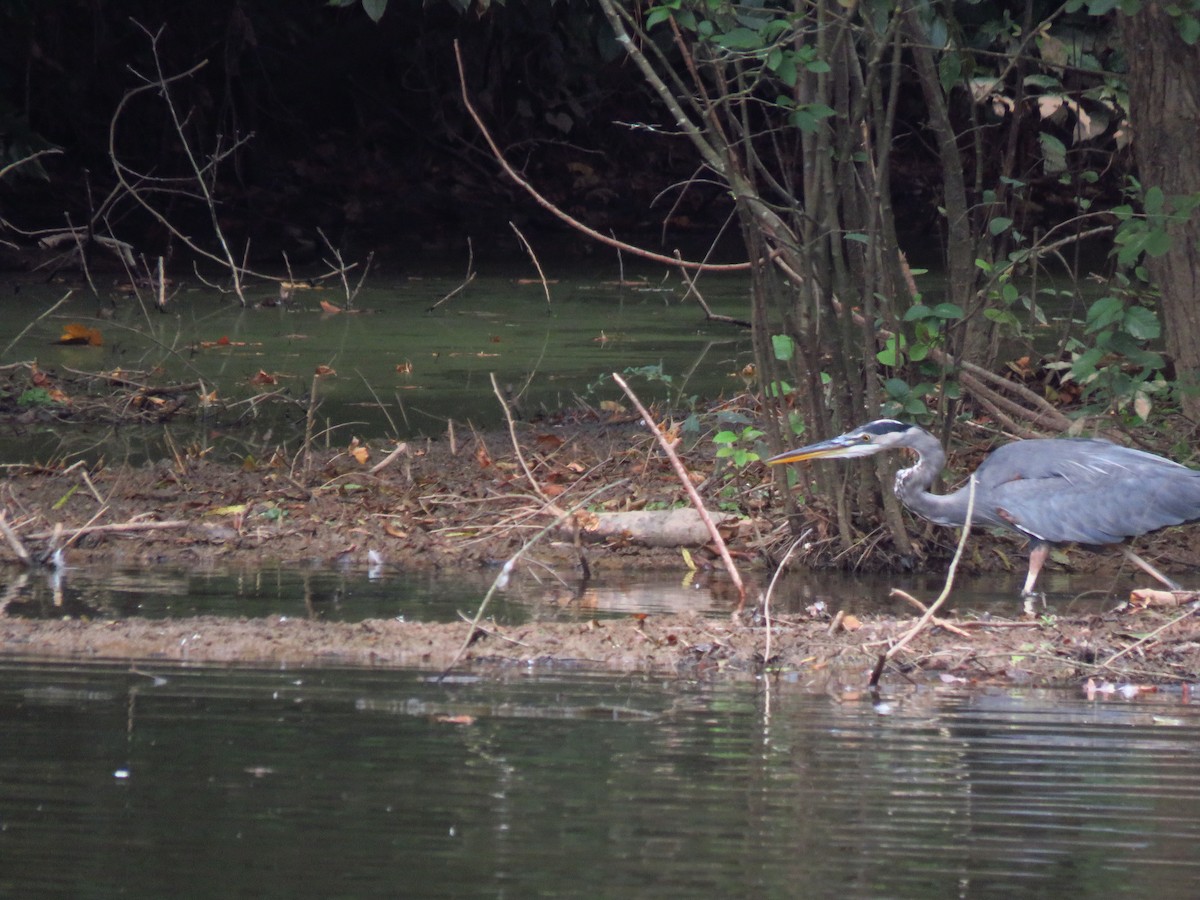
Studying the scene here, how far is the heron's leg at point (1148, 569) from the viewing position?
6.75 metres

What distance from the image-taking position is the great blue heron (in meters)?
7.03

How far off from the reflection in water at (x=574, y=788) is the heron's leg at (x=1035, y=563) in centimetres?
178

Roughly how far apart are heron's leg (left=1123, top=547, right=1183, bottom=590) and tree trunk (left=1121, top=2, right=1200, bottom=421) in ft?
4.61

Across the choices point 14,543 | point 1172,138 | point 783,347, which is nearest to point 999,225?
point 783,347

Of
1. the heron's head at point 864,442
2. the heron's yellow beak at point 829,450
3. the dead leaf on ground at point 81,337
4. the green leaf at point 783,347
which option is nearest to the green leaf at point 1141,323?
the heron's head at point 864,442

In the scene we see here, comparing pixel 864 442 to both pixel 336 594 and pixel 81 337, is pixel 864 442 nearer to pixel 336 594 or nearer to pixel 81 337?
pixel 336 594

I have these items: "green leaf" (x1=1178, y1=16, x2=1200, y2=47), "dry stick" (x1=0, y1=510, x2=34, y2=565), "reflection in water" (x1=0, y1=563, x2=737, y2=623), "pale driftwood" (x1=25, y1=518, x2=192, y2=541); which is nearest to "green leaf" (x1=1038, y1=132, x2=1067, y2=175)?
"green leaf" (x1=1178, y1=16, x2=1200, y2=47)

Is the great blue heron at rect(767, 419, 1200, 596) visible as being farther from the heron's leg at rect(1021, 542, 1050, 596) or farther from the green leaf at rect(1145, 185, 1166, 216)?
the green leaf at rect(1145, 185, 1166, 216)

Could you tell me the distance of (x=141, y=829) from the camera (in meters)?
3.81

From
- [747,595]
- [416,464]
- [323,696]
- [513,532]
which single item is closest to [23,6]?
[416,464]

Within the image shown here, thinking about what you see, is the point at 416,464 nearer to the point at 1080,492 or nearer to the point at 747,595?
the point at 747,595

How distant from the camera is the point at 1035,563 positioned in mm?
7035

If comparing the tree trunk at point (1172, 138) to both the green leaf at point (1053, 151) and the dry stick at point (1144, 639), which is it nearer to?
the green leaf at point (1053, 151)

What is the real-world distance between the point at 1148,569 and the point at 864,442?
1160mm
